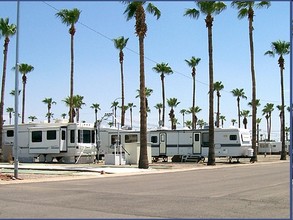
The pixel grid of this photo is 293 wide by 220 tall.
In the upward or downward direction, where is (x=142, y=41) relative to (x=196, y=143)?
upward

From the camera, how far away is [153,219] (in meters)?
9.34

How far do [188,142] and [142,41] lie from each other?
Answer: 39.6 feet

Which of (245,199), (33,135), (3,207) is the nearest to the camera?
(3,207)


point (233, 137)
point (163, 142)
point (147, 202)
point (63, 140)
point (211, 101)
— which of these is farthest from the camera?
point (163, 142)

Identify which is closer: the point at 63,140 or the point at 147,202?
the point at 147,202

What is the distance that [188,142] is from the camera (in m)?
38.4

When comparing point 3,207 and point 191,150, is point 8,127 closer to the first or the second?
point 191,150

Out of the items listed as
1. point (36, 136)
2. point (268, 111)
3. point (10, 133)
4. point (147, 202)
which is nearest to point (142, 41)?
point (36, 136)

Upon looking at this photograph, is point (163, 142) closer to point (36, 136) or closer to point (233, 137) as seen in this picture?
point (233, 137)

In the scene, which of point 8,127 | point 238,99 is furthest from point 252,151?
point 238,99

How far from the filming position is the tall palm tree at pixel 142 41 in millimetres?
28609

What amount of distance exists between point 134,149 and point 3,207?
76.4 ft

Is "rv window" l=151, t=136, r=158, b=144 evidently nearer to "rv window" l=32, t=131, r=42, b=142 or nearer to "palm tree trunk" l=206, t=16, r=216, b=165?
"palm tree trunk" l=206, t=16, r=216, b=165

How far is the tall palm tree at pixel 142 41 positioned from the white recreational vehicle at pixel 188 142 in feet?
28.2
